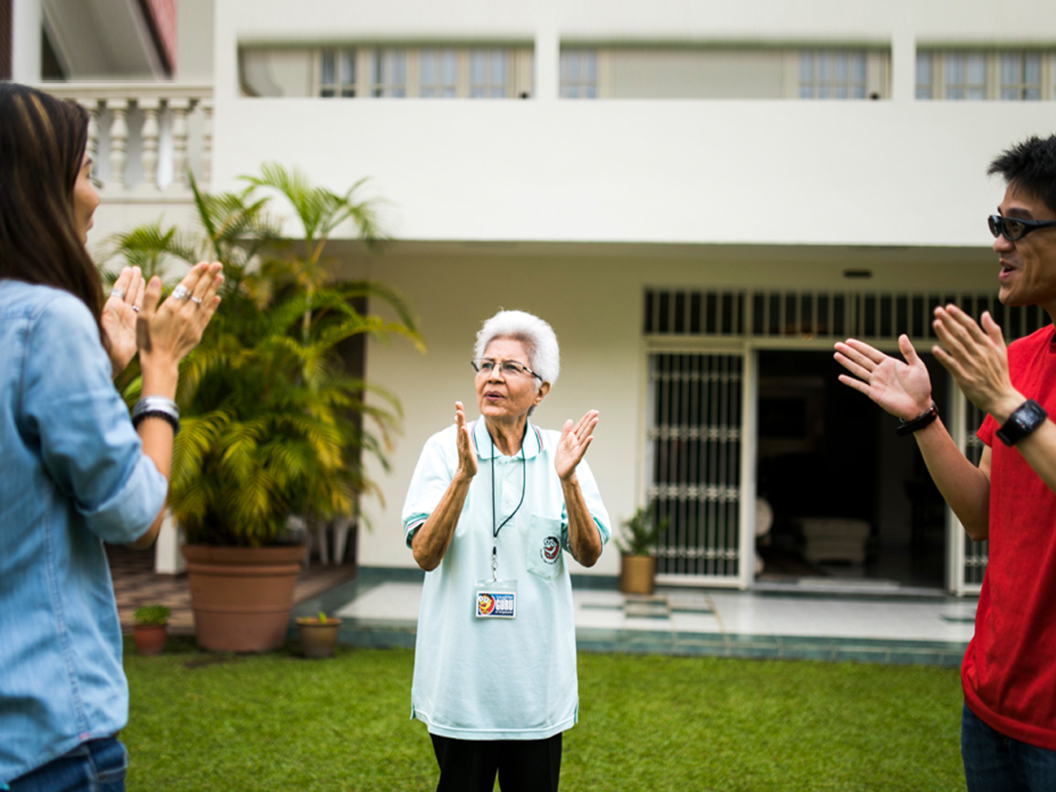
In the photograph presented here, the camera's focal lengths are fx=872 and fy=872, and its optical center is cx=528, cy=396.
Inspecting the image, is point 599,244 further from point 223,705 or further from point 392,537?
point 223,705

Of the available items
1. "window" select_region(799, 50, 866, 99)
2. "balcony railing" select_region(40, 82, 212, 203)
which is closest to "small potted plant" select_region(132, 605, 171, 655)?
"balcony railing" select_region(40, 82, 212, 203)

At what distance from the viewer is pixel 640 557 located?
7445 millimetres

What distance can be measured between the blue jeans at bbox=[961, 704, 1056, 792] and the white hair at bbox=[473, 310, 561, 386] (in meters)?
1.29

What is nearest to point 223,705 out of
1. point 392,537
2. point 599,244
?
point 392,537

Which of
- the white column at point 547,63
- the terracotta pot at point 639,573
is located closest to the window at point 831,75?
the white column at point 547,63

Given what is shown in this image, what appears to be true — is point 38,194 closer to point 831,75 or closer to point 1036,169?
point 1036,169

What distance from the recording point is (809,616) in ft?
21.9

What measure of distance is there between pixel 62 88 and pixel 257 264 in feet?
7.19

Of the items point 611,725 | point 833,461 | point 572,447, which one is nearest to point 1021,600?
point 572,447

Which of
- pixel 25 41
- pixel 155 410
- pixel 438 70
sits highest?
pixel 25 41

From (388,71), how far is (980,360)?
6.31 m

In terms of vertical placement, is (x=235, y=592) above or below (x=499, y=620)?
below

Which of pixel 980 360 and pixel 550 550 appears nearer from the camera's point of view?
pixel 980 360

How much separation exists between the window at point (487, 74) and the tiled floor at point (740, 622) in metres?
4.07
